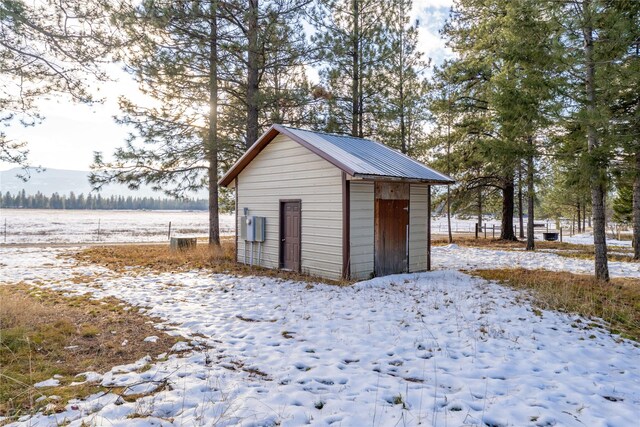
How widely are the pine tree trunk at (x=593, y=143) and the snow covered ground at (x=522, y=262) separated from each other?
1740 mm

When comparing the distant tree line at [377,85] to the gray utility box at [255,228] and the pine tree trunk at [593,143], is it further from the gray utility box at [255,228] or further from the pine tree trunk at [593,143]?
the gray utility box at [255,228]

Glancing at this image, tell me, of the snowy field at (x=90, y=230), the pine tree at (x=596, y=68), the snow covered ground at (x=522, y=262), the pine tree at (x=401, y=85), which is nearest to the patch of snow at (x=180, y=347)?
the pine tree at (x=596, y=68)

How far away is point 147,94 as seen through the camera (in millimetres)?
14648

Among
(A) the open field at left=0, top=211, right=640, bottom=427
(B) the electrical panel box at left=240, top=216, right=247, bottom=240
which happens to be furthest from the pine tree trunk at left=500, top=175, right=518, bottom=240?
(B) the electrical panel box at left=240, top=216, right=247, bottom=240

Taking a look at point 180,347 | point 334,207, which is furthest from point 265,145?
point 180,347

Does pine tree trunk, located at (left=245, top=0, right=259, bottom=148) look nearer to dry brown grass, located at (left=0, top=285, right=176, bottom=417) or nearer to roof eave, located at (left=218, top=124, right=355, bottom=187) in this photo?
roof eave, located at (left=218, top=124, right=355, bottom=187)

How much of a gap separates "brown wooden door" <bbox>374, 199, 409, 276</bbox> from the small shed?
27 millimetres

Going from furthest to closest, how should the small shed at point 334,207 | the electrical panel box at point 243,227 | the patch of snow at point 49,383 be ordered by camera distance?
the electrical panel box at point 243,227
the small shed at point 334,207
the patch of snow at point 49,383

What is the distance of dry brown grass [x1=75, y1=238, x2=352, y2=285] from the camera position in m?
10.7

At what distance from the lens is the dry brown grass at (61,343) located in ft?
12.0

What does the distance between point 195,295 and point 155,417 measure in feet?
16.2

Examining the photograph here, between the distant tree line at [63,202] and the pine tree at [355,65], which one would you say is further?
the distant tree line at [63,202]

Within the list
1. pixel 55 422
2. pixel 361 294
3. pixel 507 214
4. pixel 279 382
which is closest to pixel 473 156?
pixel 507 214

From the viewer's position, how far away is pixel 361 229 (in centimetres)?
979
